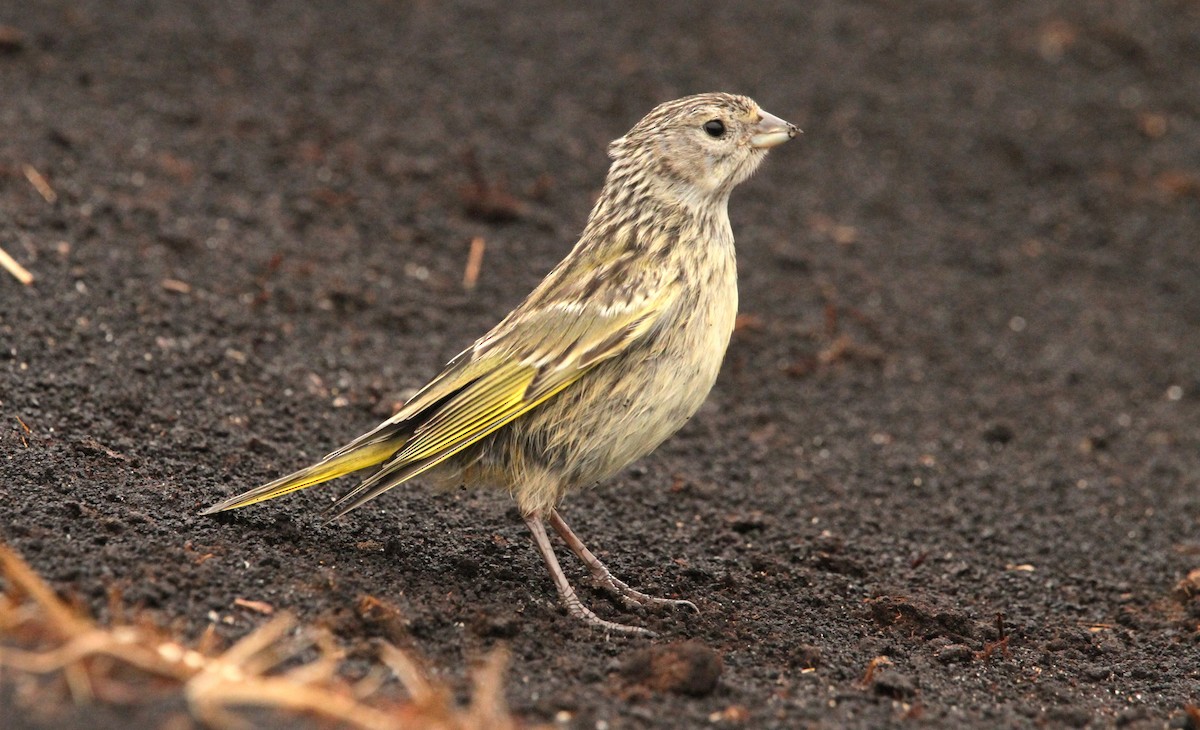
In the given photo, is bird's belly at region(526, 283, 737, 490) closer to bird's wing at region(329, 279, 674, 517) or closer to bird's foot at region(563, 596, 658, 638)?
bird's wing at region(329, 279, 674, 517)

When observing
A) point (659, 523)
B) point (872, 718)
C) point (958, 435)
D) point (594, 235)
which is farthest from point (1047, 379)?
point (872, 718)

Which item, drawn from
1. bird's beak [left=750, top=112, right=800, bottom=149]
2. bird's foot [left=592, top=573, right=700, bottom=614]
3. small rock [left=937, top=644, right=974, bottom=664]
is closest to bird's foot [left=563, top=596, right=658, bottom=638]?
bird's foot [left=592, top=573, right=700, bottom=614]

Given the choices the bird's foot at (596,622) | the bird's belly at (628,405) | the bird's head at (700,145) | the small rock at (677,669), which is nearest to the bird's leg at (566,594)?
the bird's foot at (596,622)

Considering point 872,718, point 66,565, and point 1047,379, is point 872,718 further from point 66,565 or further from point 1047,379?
point 1047,379

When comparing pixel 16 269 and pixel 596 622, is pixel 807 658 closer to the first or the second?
pixel 596 622

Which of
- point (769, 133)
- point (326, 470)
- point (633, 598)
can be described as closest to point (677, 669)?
point (633, 598)
